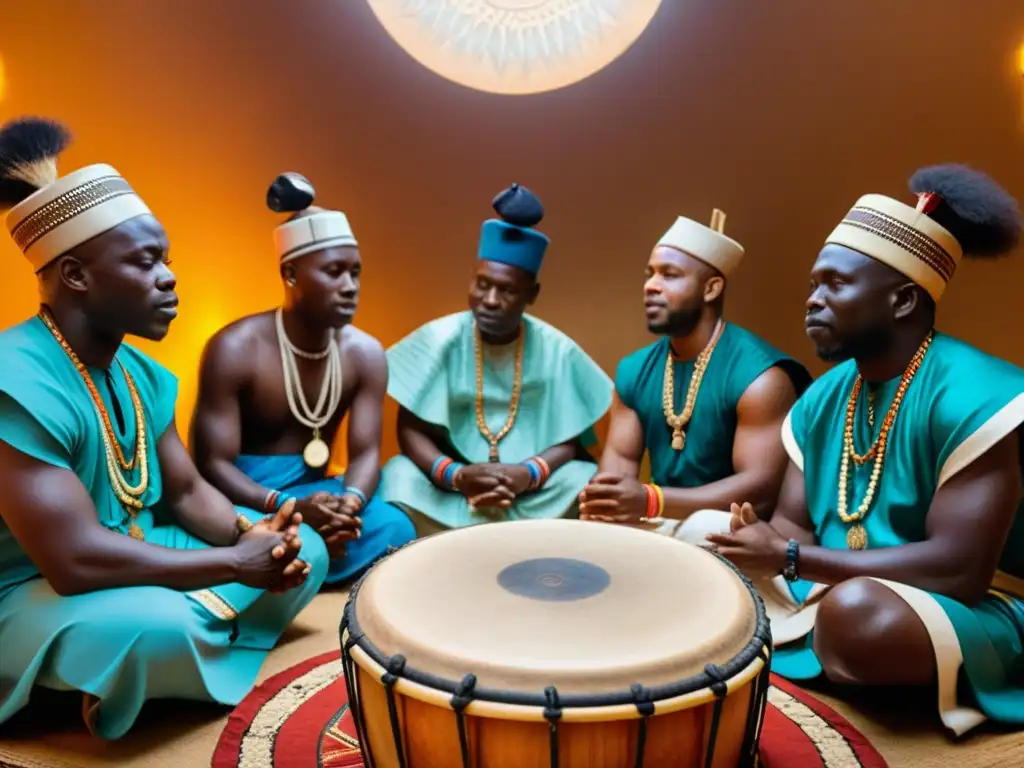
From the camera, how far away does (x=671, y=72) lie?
415 cm

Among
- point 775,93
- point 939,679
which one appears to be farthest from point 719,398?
point 775,93

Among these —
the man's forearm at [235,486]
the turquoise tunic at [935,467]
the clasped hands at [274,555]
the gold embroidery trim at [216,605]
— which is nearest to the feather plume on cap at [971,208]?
Answer: the turquoise tunic at [935,467]

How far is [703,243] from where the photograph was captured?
3316 mm

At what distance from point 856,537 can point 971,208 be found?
101 centimetres

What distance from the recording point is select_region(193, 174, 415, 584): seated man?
324 cm

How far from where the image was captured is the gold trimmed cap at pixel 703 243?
3.32 meters

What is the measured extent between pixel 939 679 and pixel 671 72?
10.1ft

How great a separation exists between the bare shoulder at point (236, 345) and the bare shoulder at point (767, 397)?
6.37ft

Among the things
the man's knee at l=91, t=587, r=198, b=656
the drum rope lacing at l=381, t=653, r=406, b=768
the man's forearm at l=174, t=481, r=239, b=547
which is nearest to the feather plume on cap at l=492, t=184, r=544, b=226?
the man's forearm at l=174, t=481, r=239, b=547

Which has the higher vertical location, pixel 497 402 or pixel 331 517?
pixel 497 402

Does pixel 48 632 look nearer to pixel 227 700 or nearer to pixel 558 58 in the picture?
pixel 227 700

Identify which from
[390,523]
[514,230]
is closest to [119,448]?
[390,523]

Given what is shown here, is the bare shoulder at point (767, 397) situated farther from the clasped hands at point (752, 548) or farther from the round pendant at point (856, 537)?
the clasped hands at point (752, 548)

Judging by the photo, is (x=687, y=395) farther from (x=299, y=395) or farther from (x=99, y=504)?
(x=99, y=504)
